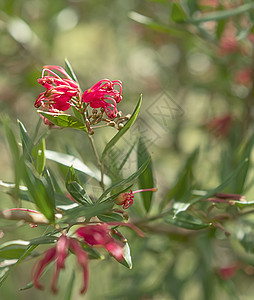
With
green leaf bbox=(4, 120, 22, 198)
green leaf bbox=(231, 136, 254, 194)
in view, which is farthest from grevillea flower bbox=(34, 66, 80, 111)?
green leaf bbox=(231, 136, 254, 194)

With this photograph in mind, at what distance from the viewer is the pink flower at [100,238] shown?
59cm

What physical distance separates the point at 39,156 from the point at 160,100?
101 cm

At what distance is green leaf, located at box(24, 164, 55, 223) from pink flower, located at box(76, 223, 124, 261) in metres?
0.05

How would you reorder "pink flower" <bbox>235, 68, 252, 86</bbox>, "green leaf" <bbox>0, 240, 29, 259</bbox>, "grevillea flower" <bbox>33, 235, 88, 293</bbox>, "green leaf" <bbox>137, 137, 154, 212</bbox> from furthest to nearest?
"pink flower" <bbox>235, 68, 252, 86</bbox>
"green leaf" <bbox>137, 137, 154, 212</bbox>
"green leaf" <bbox>0, 240, 29, 259</bbox>
"grevillea flower" <bbox>33, 235, 88, 293</bbox>

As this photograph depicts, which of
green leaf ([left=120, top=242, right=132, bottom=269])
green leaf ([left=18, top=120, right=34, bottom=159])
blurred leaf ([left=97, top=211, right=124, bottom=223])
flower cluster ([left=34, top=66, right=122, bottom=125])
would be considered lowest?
green leaf ([left=120, top=242, right=132, bottom=269])

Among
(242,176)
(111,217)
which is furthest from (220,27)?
(111,217)

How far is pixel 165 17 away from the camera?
1648mm

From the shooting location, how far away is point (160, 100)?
1567 mm

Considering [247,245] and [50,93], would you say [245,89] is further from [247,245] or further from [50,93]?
[50,93]

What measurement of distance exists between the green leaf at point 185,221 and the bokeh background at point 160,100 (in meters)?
0.18

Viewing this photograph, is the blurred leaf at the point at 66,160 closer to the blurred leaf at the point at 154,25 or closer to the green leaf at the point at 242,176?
the green leaf at the point at 242,176

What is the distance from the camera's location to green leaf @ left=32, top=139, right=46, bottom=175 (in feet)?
1.97

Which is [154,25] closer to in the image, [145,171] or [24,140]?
[145,171]

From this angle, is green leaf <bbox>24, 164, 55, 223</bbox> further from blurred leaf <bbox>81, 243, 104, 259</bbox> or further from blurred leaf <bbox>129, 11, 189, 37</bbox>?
blurred leaf <bbox>129, 11, 189, 37</bbox>
